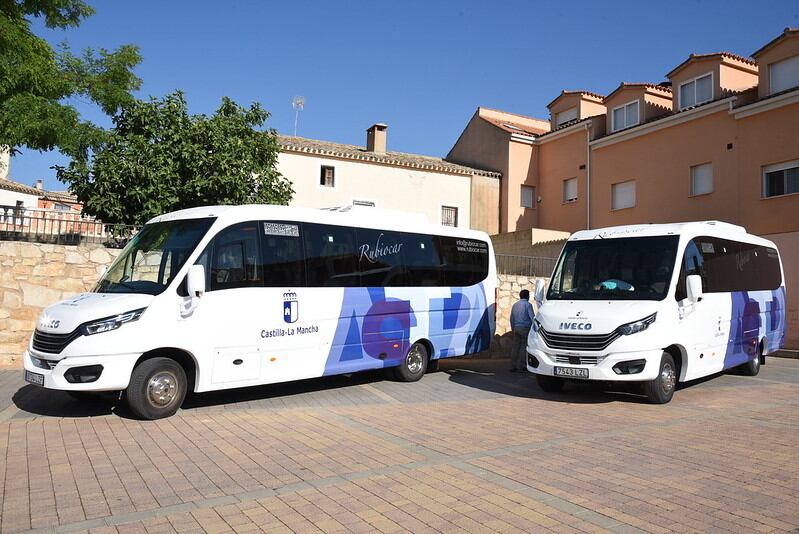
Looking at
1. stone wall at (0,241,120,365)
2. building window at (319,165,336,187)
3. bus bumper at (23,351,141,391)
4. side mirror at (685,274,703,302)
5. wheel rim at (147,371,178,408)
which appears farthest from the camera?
building window at (319,165,336,187)

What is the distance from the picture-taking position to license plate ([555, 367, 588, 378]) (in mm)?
9172

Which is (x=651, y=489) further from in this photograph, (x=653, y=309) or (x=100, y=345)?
(x=100, y=345)

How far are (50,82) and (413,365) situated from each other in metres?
9.40

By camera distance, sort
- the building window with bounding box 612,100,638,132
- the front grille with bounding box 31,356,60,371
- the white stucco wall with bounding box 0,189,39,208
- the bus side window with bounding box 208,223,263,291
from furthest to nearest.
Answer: the white stucco wall with bounding box 0,189,39,208 → the building window with bounding box 612,100,638,132 → the bus side window with bounding box 208,223,263,291 → the front grille with bounding box 31,356,60,371

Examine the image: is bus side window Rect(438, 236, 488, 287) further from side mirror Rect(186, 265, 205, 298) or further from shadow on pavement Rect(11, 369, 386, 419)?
side mirror Rect(186, 265, 205, 298)

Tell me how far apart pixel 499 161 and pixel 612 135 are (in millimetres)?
6477

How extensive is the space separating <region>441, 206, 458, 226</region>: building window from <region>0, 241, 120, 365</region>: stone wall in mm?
20638

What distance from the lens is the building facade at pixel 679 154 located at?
20.8m

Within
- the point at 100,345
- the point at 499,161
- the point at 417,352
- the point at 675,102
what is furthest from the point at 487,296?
the point at 499,161

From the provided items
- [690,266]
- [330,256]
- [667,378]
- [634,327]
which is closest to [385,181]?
[330,256]

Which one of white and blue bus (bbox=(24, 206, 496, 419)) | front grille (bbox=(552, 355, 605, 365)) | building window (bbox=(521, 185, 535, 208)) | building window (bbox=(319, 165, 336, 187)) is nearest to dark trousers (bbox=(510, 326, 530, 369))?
white and blue bus (bbox=(24, 206, 496, 419))

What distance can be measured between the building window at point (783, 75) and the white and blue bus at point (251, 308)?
15663 mm

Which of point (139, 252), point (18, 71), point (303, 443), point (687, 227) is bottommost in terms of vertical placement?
point (303, 443)

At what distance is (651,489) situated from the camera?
5344 mm
